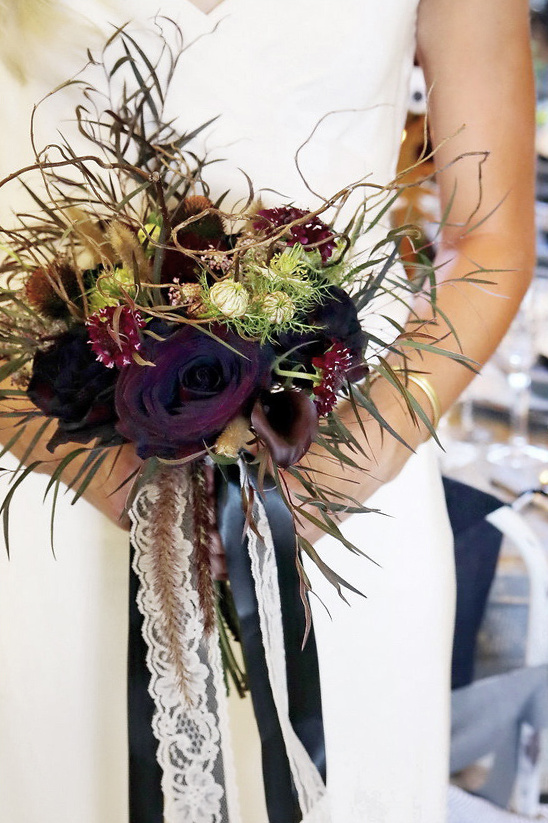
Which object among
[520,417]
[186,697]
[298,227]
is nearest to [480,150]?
[298,227]

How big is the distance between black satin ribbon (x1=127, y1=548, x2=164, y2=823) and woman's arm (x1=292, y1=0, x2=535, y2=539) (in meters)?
0.34

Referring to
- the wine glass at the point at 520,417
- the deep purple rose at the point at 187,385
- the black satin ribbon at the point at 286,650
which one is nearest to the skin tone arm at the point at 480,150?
the black satin ribbon at the point at 286,650

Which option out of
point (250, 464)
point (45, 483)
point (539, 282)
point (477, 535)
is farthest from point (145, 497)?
point (539, 282)

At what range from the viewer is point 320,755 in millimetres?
731

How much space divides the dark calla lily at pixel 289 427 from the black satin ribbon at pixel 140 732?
0.22m

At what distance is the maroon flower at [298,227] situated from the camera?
1.87ft

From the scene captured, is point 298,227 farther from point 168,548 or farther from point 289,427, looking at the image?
point 168,548

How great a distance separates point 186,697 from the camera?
2.12 ft

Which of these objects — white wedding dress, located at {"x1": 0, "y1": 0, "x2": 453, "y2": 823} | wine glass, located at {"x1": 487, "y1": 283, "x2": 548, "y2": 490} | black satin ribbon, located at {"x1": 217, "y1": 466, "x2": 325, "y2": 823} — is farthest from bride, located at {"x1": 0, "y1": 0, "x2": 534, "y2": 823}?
wine glass, located at {"x1": 487, "y1": 283, "x2": 548, "y2": 490}

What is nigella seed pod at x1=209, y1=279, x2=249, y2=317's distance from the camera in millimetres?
542

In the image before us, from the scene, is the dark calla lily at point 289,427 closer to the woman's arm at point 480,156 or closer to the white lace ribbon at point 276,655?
the white lace ribbon at point 276,655

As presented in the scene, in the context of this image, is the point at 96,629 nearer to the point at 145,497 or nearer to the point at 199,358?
the point at 145,497

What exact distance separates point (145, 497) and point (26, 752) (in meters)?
0.40

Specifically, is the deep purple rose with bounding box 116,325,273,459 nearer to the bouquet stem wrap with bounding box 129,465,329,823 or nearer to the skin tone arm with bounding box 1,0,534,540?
the bouquet stem wrap with bounding box 129,465,329,823
